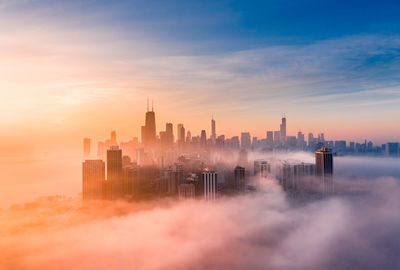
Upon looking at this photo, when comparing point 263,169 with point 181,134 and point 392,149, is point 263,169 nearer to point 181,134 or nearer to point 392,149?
point 181,134

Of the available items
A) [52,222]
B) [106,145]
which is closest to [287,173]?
[106,145]

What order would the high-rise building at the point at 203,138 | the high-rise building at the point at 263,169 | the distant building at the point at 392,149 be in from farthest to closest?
the high-rise building at the point at 203,138 → the high-rise building at the point at 263,169 → the distant building at the point at 392,149

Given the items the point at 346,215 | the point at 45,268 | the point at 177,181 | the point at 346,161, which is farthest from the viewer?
the point at 346,161

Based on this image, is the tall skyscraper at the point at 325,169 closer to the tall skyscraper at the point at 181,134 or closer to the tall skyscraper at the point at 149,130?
the tall skyscraper at the point at 181,134

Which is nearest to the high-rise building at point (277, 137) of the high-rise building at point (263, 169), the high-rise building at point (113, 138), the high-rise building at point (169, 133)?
the high-rise building at point (263, 169)

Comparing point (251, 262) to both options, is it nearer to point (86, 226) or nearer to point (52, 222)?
point (86, 226)

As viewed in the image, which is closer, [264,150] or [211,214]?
[211,214]

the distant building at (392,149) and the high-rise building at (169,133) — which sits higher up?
the high-rise building at (169,133)
